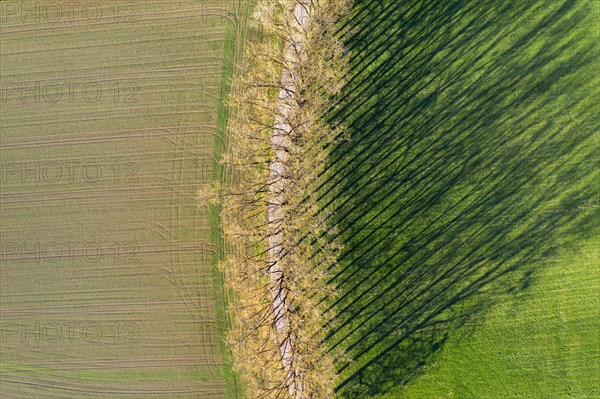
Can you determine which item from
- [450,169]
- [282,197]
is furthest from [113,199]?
[450,169]

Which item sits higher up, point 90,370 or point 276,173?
point 276,173

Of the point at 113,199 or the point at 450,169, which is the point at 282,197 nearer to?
the point at 450,169

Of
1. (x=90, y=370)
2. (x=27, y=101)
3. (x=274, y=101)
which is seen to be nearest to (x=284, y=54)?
(x=274, y=101)

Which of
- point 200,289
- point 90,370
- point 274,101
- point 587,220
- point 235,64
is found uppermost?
point 235,64

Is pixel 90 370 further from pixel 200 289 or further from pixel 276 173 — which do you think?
pixel 276 173

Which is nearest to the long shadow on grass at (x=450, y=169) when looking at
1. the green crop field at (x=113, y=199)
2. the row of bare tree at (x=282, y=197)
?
the row of bare tree at (x=282, y=197)

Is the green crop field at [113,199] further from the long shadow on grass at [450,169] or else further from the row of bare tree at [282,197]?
the long shadow on grass at [450,169]

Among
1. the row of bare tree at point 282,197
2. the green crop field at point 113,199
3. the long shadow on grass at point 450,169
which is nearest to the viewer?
the row of bare tree at point 282,197
